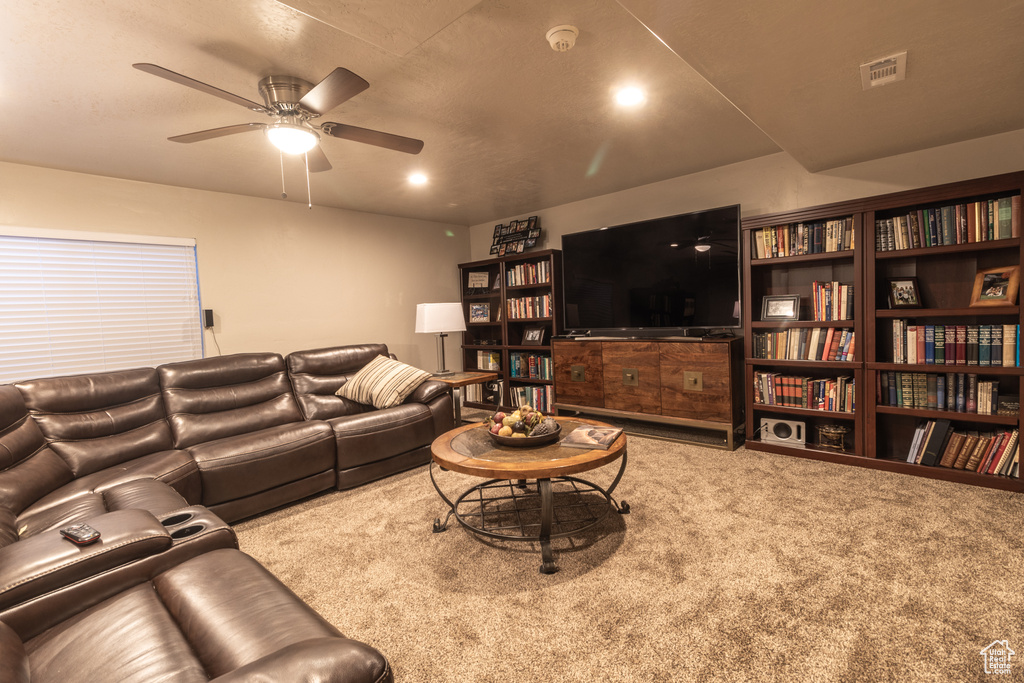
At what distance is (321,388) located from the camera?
3.47 meters

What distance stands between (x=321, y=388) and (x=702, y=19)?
322 centimetres

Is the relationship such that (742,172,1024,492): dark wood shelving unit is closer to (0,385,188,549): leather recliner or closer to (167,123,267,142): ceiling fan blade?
(167,123,267,142): ceiling fan blade

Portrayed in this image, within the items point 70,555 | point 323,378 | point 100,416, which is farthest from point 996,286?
point 100,416

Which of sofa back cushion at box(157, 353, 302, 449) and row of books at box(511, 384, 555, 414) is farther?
row of books at box(511, 384, 555, 414)

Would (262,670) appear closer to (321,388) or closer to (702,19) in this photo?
(702,19)

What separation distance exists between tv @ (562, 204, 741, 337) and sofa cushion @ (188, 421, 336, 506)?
263cm

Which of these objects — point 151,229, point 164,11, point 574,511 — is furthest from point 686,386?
point 151,229

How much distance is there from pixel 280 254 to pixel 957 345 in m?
5.06

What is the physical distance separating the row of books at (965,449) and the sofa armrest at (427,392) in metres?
3.13

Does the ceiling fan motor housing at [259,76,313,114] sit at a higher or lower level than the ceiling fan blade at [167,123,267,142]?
higher

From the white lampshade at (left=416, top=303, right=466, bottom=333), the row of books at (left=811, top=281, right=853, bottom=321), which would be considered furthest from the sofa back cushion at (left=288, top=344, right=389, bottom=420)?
the row of books at (left=811, top=281, right=853, bottom=321)

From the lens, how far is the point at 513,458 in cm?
197

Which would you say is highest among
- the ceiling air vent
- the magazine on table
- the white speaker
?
the ceiling air vent

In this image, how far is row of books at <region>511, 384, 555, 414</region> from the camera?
15.5ft
